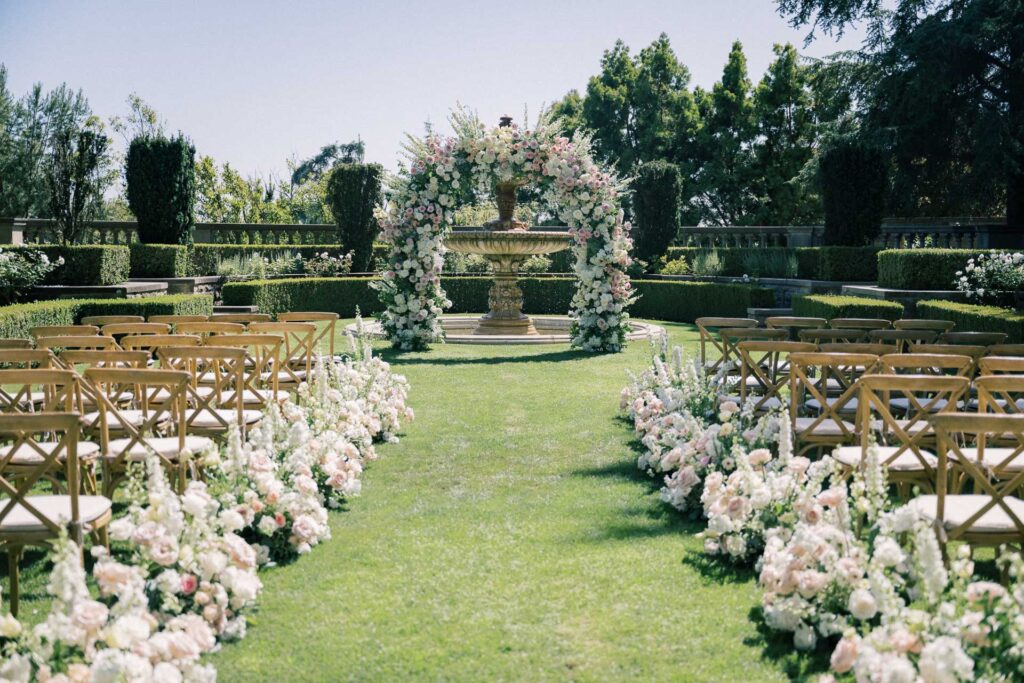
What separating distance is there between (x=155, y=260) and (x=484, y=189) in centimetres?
894

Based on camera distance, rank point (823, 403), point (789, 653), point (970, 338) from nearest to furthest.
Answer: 1. point (789, 653)
2. point (823, 403)
3. point (970, 338)

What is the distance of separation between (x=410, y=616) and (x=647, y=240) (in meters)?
21.2

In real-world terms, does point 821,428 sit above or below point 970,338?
below

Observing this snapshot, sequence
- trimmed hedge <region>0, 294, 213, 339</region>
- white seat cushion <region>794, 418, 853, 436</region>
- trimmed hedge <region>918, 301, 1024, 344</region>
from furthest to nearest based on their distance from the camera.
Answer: trimmed hedge <region>0, 294, 213, 339</region>, trimmed hedge <region>918, 301, 1024, 344</region>, white seat cushion <region>794, 418, 853, 436</region>

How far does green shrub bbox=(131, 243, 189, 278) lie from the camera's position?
19.6 m

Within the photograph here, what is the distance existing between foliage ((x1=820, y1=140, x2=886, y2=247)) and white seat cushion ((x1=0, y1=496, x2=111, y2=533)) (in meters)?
18.3

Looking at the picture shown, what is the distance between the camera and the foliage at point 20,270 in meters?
15.2

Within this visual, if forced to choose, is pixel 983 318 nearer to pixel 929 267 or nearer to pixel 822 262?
pixel 929 267

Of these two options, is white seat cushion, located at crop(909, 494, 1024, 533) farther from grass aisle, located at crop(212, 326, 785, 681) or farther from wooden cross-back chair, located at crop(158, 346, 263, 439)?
wooden cross-back chair, located at crop(158, 346, 263, 439)

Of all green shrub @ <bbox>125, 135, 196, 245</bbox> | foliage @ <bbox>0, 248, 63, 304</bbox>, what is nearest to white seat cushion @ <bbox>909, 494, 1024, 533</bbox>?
foliage @ <bbox>0, 248, 63, 304</bbox>

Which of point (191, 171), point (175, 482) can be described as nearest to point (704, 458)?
point (175, 482)

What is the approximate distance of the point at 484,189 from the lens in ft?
48.4

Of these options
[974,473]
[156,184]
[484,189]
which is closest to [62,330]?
[974,473]

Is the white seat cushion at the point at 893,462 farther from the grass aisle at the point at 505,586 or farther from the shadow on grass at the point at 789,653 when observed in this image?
the shadow on grass at the point at 789,653
